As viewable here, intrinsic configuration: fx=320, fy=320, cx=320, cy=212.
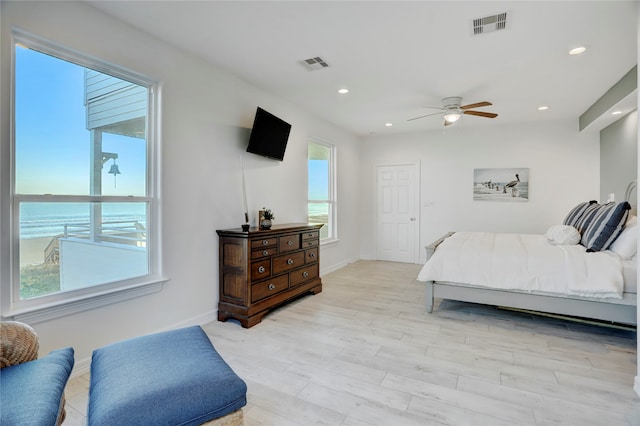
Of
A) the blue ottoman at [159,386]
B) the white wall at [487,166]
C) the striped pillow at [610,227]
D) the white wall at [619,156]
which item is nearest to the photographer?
the blue ottoman at [159,386]

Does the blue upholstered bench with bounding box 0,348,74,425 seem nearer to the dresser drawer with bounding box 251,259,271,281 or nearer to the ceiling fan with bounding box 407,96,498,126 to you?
the dresser drawer with bounding box 251,259,271,281

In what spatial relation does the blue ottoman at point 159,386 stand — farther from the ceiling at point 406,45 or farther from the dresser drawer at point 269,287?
the ceiling at point 406,45

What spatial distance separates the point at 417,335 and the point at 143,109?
3.19 meters

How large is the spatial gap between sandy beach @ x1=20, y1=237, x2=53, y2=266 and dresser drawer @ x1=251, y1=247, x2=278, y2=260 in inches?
63.1

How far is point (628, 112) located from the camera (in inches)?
161

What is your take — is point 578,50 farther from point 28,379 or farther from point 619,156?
point 28,379

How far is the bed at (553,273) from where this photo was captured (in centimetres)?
278

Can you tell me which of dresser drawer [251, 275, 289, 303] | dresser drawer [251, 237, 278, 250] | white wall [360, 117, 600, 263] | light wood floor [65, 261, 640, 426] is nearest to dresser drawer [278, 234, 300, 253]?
dresser drawer [251, 237, 278, 250]

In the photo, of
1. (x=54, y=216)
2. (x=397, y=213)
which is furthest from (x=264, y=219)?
(x=397, y=213)

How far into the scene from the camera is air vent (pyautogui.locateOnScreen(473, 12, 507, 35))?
249cm

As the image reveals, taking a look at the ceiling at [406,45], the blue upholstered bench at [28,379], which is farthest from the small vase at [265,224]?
the blue upholstered bench at [28,379]

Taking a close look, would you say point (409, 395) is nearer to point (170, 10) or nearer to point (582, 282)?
point (582, 282)

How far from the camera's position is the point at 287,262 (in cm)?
379

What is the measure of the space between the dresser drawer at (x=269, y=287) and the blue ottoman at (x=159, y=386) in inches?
64.0
